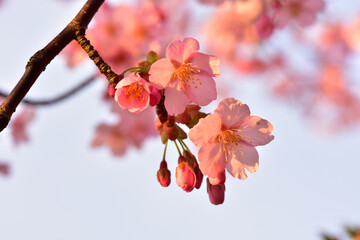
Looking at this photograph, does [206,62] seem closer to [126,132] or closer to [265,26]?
[265,26]

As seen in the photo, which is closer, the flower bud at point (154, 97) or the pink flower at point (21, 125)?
the flower bud at point (154, 97)

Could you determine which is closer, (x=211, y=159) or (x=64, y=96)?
(x=211, y=159)

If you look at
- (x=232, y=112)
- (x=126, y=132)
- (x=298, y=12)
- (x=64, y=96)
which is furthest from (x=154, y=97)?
(x=126, y=132)

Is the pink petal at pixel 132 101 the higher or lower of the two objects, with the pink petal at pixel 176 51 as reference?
lower

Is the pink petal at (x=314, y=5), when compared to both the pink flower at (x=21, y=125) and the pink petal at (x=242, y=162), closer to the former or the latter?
the pink petal at (x=242, y=162)

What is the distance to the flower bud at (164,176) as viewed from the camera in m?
1.17

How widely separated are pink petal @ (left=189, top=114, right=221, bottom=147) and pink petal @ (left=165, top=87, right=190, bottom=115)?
6 centimetres

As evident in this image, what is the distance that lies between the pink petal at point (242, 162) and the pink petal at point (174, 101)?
230 millimetres

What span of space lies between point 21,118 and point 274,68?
16.7 feet

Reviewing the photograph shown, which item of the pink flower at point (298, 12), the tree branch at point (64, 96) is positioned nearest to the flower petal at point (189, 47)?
the tree branch at point (64, 96)

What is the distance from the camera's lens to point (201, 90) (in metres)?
1.09

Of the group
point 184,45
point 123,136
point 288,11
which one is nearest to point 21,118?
point 123,136

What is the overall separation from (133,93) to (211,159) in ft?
0.95

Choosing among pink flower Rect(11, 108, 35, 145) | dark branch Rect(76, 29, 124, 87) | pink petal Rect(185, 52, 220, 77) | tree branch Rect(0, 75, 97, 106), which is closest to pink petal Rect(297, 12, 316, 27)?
tree branch Rect(0, 75, 97, 106)
